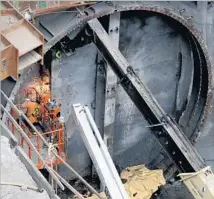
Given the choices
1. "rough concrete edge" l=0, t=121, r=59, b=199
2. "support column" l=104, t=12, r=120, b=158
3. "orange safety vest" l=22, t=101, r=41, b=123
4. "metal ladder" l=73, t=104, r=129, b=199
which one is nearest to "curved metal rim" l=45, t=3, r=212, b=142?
"support column" l=104, t=12, r=120, b=158

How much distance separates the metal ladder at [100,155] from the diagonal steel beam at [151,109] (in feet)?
9.34

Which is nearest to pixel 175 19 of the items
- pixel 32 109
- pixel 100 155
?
pixel 32 109

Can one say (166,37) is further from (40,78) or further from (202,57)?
(40,78)

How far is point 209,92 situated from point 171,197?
3419 mm

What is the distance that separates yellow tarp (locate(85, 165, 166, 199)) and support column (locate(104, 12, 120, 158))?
2.95 ft

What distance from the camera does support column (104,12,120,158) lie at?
62.2 ft

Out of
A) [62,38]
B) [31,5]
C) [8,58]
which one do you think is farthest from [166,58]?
[8,58]

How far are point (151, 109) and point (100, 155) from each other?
3.73 m

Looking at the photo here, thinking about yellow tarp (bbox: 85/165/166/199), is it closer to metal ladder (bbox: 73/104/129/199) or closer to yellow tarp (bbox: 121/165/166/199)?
yellow tarp (bbox: 121/165/166/199)

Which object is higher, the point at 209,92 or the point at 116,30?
the point at 116,30

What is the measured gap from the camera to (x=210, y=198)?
16672 millimetres

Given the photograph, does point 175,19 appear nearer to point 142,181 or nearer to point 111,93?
point 111,93

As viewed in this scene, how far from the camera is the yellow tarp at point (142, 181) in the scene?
19859 millimetres

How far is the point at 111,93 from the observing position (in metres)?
19.9
